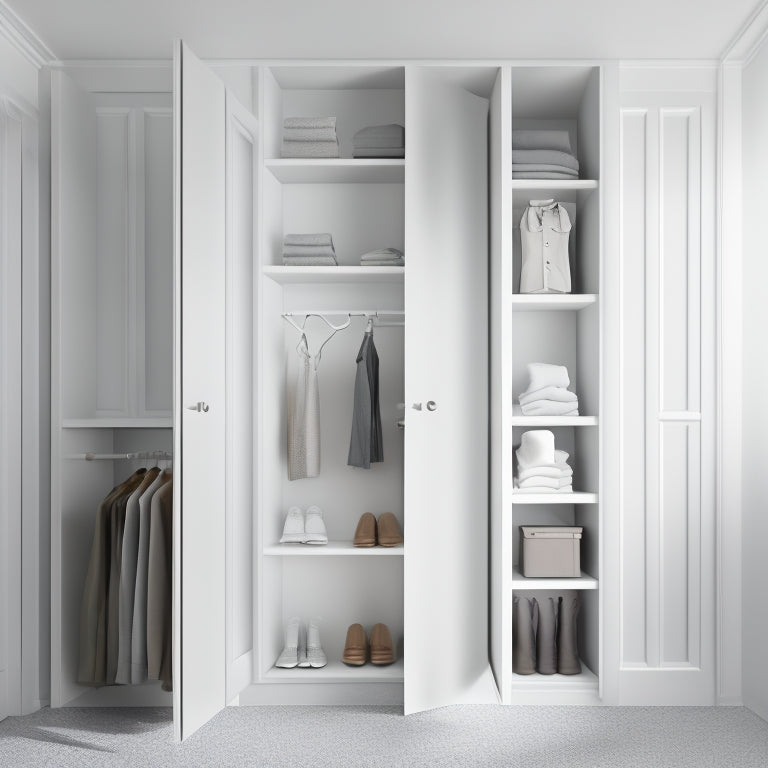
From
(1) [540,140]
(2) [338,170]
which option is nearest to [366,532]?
(2) [338,170]

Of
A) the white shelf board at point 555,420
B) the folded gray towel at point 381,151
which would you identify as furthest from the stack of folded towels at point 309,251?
the white shelf board at point 555,420

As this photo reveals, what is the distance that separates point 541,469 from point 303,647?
4.32 ft

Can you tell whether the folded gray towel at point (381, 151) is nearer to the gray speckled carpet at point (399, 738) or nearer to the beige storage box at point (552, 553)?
the beige storage box at point (552, 553)

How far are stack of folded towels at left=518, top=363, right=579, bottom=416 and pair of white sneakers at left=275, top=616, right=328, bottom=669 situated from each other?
1336 millimetres

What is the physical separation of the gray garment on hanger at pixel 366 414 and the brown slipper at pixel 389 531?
0.25m

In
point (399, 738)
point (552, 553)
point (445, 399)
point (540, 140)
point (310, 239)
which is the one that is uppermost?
point (540, 140)

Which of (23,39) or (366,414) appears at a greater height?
(23,39)

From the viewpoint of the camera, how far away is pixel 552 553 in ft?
10.3

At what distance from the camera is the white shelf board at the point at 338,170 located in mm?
3174

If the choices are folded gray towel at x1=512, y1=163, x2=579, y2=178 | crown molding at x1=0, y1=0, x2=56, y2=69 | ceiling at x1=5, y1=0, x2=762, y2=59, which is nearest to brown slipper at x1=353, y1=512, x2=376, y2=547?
folded gray towel at x1=512, y1=163, x2=579, y2=178

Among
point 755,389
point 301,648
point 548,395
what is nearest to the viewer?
point 755,389

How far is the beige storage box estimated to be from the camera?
314cm

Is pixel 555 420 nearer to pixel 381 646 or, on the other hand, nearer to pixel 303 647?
pixel 381 646

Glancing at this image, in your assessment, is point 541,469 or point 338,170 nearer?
point 541,469
